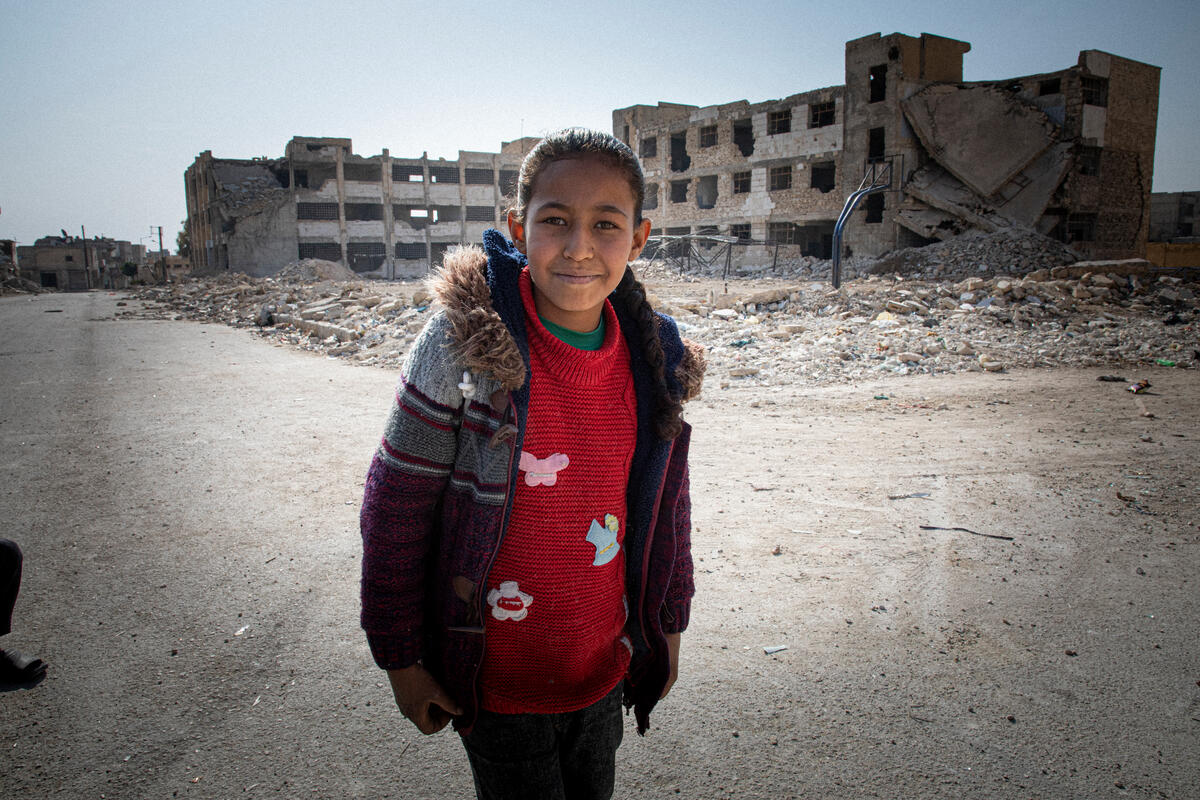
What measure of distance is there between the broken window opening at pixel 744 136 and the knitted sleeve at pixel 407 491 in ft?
94.8

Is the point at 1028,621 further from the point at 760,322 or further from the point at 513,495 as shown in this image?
the point at 760,322

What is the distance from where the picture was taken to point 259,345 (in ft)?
37.1

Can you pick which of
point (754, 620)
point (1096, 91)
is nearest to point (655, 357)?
point (754, 620)

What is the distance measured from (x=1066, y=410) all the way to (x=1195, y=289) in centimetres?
821

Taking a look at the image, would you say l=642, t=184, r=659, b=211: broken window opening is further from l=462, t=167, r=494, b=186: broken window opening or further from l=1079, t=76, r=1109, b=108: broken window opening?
l=1079, t=76, r=1109, b=108: broken window opening

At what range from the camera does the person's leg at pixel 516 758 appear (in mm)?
1195

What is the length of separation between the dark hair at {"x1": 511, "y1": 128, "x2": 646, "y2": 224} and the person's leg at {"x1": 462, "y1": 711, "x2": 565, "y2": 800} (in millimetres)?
982

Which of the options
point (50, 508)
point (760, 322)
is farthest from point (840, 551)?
point (760, 322)

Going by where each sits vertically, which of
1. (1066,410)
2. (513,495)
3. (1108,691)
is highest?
(513,495)

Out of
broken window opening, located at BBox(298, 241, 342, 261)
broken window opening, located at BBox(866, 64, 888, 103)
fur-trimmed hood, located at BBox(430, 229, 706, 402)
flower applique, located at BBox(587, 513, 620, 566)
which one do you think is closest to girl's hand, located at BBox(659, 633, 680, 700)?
flower applique, located at BBox(587, 513, 620, 566)

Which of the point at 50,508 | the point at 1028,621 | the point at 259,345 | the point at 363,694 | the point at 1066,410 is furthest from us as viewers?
the point at 259,345

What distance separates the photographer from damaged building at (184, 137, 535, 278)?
34.9 m

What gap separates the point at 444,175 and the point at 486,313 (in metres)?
41.0

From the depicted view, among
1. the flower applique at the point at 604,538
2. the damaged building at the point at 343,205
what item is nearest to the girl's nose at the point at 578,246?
the flower applique at the point at 604,538
